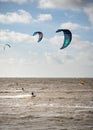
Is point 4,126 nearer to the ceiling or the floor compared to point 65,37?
nearer to the floor


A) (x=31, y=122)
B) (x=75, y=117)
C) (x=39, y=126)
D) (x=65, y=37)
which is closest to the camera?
(x=39, y=126)

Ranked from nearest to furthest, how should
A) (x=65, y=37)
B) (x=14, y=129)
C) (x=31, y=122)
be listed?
(x=14, y=129), (x=31, y=122), (x=65, y=37)

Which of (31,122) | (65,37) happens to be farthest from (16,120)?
(65,37)

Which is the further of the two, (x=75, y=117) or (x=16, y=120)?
(x=75, y=117)

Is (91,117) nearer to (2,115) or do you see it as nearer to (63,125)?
(63,125)

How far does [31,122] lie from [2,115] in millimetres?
4362

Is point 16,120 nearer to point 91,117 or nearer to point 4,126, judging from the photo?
point 4,126

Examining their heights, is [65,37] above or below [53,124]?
above

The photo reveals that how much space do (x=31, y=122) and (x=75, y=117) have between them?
4.25 meters

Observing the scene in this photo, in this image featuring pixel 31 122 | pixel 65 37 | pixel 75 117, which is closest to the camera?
pixel 31 122

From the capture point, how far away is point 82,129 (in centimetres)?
1825

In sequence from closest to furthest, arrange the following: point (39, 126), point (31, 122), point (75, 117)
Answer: point (39, 126), point (31, 122), point (75, 117)

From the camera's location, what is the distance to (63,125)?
1984 cm

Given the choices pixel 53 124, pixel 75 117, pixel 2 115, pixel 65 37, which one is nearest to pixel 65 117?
pixel 75 117
